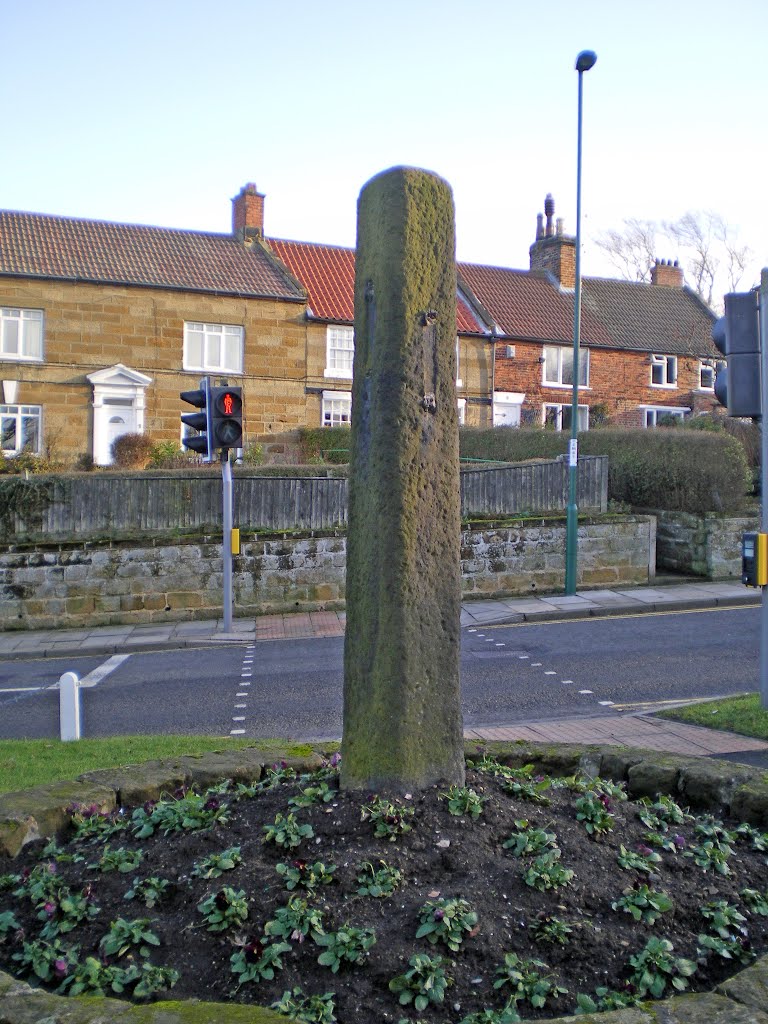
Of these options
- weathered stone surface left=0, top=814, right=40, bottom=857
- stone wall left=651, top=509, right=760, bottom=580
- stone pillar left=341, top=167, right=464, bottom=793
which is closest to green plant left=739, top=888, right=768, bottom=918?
stone pillar left=341, top=167, right=464, bottom=793

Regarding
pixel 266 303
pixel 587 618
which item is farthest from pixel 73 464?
pixel 587 618

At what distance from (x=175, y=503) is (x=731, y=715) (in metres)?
12.6

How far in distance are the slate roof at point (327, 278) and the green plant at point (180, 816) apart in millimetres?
28442

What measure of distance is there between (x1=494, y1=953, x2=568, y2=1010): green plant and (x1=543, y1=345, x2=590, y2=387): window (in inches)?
1316

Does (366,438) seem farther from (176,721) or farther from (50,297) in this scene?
(50,297)

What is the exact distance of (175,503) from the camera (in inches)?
721

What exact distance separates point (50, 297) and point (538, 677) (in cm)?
2292

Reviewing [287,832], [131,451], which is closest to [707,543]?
[131,451]

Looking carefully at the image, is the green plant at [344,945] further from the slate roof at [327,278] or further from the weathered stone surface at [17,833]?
the slate roof at [327,278]

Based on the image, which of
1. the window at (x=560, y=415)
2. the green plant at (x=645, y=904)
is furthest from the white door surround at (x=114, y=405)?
the green plant at (x=645, y=904)

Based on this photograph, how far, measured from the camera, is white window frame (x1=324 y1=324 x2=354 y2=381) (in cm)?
3159

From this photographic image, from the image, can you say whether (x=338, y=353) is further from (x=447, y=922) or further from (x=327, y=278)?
(x=447, y=922)

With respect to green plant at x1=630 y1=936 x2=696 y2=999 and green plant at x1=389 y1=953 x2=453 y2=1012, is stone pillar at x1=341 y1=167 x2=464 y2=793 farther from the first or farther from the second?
green plant at x1=630 y1=936 x2=696 y2=999

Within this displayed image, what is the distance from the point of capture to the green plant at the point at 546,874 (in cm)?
308
